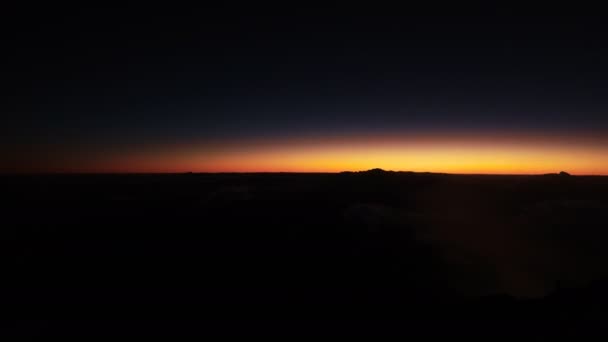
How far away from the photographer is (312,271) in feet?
73.6

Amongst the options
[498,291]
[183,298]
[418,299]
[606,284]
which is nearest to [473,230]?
[498,291]

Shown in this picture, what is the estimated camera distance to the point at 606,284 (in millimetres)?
16766

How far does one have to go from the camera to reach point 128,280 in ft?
69.3

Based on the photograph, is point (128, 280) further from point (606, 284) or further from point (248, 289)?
point (606, 284)

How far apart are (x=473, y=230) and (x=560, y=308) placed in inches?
837

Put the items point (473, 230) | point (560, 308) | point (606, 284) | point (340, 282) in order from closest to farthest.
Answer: point (560, 308) → point (606, 284) → point (340, 282) → point (473, 230)

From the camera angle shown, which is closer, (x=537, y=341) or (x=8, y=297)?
(x=537, y=341)

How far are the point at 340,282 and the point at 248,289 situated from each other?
5250 mm

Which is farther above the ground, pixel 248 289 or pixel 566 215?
pixel 566 215

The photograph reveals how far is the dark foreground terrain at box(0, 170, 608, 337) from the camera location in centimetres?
→ 1452

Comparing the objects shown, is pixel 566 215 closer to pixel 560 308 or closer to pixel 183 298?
pixel 560 308

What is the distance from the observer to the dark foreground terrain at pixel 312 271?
14.5 metres

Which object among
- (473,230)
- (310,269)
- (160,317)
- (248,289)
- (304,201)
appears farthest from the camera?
(304,201)

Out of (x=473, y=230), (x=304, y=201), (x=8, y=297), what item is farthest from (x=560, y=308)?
(x=304, y=201)
